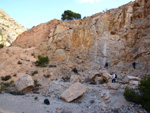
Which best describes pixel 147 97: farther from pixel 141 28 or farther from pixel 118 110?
pixel 141 28

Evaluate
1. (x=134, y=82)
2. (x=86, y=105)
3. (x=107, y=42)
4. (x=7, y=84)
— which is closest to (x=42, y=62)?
(x=7, y=84)

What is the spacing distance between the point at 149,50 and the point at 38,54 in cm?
1327

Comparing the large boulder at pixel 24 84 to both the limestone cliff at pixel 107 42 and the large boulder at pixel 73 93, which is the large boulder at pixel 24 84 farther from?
the limestone cliff at pixel 107 42

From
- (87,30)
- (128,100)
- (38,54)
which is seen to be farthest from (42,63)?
(128,100)

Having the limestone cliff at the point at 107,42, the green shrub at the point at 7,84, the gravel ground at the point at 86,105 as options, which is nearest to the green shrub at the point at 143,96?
the gravel ground at the point at 86,105

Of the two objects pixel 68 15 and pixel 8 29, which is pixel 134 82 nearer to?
pixel 68 15

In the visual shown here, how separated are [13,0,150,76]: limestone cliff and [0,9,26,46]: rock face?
27.4 meters

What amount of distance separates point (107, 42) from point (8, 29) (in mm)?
38472

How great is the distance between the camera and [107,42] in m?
18.2

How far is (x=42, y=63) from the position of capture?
1761cm

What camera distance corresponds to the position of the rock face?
144 ft

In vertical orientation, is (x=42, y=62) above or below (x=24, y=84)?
above

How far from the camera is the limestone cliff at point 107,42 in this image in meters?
16.5

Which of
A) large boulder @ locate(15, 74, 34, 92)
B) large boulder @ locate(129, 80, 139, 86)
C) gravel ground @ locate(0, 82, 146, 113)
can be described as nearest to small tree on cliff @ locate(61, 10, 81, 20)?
large boulder @ locate(15, 74, 34, 92)
